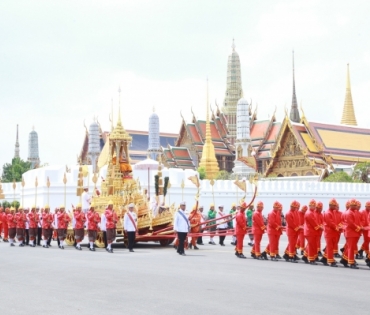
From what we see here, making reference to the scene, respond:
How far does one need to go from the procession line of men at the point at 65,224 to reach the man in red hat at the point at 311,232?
204 inches

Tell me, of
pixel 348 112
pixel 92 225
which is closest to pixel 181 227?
pixel 92 225

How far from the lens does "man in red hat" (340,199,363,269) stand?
13.0 meters

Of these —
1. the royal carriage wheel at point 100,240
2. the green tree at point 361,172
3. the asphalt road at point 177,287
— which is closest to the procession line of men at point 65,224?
→ the royal carriage wheel at point 100,240

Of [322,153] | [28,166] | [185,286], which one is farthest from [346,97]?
[185,286]

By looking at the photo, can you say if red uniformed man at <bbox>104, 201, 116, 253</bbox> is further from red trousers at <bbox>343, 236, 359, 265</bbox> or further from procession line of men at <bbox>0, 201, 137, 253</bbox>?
red trousers at <bbox>343, 236, 359, 265</bbox>

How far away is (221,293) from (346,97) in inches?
2512

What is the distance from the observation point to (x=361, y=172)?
45.8m

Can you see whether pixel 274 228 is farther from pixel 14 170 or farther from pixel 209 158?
pixel 209 158

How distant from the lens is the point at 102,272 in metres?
12.0

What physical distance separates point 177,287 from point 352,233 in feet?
14.2

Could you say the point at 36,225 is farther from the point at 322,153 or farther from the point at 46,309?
the point at 322,153

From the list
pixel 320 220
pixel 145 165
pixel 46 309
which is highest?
pixel 145 165

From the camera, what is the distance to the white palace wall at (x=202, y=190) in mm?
29781

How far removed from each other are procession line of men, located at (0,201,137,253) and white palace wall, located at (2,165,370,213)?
4.60 metres
